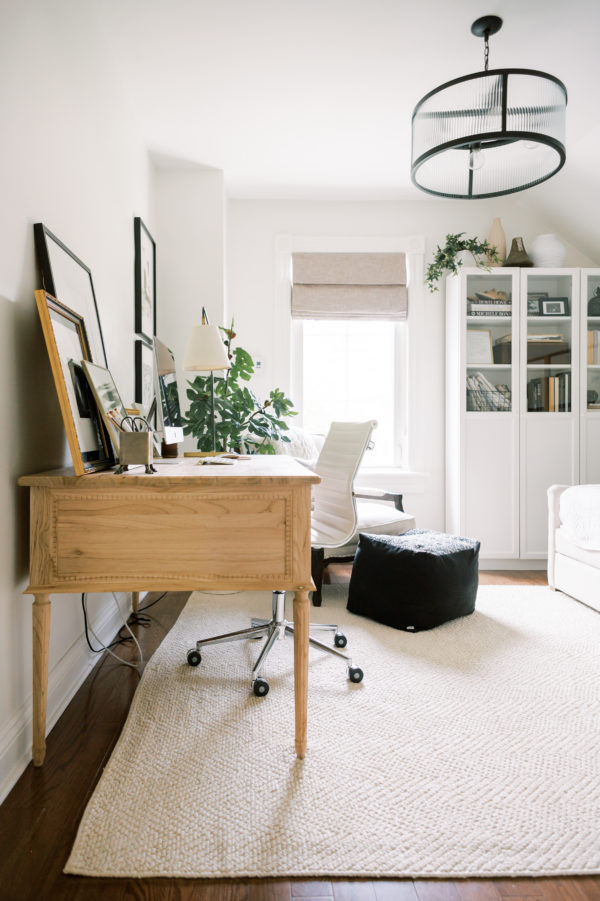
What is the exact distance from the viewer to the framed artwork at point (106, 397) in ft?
5.23

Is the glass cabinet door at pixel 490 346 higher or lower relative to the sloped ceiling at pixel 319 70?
lower

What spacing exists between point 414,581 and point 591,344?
2.40 m

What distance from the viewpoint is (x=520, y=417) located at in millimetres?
3670

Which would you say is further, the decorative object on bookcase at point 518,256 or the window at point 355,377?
the window at point 355,377

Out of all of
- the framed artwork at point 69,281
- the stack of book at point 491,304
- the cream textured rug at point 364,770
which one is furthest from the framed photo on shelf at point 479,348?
the framed artwork at point 69,281

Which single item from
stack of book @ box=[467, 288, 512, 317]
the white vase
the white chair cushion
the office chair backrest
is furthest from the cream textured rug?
the white vase

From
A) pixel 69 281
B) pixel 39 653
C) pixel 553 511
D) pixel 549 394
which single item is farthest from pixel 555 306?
pixel 39 653

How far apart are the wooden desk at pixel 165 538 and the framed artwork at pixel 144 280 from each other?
5.87 ft

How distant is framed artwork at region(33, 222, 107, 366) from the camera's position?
5.22 feet

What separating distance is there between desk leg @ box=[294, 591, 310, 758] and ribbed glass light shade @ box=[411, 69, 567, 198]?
60.6 inches

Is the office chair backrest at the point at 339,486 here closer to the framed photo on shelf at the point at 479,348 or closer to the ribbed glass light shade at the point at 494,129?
the ribbed glass light shade at the point at 494,129

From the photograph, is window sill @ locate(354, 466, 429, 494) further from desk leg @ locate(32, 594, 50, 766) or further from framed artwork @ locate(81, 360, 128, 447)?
desk leg @ locate(32, 594, 50, 766)

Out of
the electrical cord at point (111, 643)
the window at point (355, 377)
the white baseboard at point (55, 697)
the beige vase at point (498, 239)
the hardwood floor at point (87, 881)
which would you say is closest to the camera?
the hardwood floor at point (87, 881)

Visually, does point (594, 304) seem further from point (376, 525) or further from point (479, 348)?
point (376, 525)
